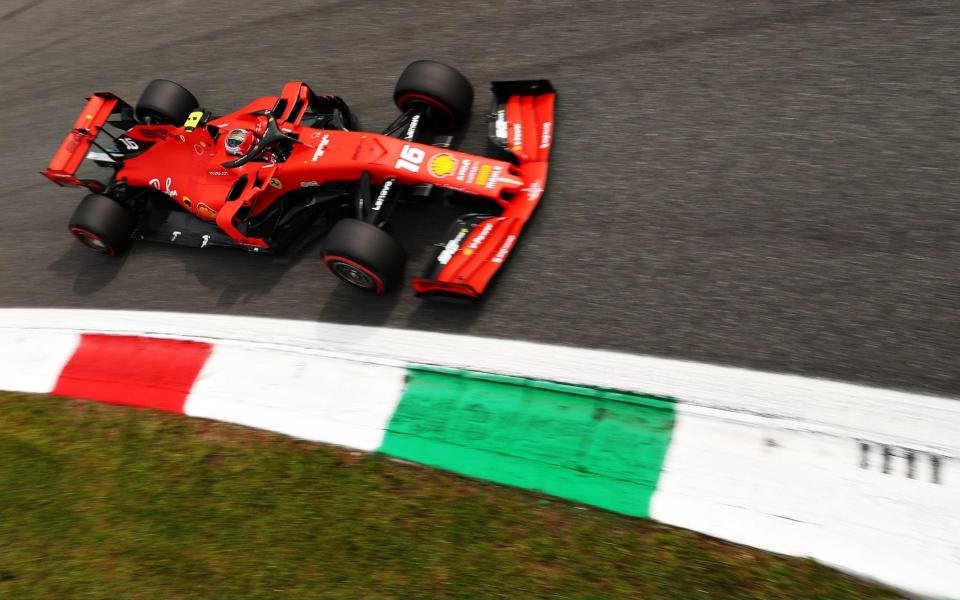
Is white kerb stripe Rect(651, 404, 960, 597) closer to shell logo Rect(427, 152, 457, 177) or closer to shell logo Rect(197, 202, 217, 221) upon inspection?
shell logo Rect(427, 152, 457, 177)

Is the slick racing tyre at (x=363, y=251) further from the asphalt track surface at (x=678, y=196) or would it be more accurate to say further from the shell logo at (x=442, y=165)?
the shell logo at (x=442, y=165)

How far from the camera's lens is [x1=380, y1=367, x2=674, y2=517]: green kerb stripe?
418 centimetres

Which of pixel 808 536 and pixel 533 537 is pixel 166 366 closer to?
pixel 533 537

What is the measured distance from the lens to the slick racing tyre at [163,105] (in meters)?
6.30

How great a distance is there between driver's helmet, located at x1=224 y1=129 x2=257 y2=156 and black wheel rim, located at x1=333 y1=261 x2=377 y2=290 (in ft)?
4.56

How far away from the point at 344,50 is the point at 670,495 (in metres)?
5.20

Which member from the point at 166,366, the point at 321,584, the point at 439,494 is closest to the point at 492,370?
the point at 439,494

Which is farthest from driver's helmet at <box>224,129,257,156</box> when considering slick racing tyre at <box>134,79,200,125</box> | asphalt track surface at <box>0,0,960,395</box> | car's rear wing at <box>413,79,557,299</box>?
car's rear wing at <box>413,79,557,299</box>

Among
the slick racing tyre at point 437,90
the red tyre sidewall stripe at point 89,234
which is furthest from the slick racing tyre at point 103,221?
the slick racing tyre at point 437,90

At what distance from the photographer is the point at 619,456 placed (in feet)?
13.9

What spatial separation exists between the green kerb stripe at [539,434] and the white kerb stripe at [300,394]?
188 millimetres

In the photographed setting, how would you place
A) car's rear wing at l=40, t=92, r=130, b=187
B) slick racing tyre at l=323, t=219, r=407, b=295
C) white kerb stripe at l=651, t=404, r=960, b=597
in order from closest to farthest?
white kerb stripe at l=651, t=404, r=960, b=597, slick racing tyre at l=323, t=219, r=407, b=295, car's rear wing at l=40, t=92, r=130, b=187

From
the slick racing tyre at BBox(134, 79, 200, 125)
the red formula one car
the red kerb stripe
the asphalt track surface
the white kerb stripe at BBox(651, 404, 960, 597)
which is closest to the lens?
the white kerb stripe at BBox(651, 404, 960, 597)

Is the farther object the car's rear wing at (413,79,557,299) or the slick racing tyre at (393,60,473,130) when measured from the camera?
the slick racing tyre at (393,60,473,130)
